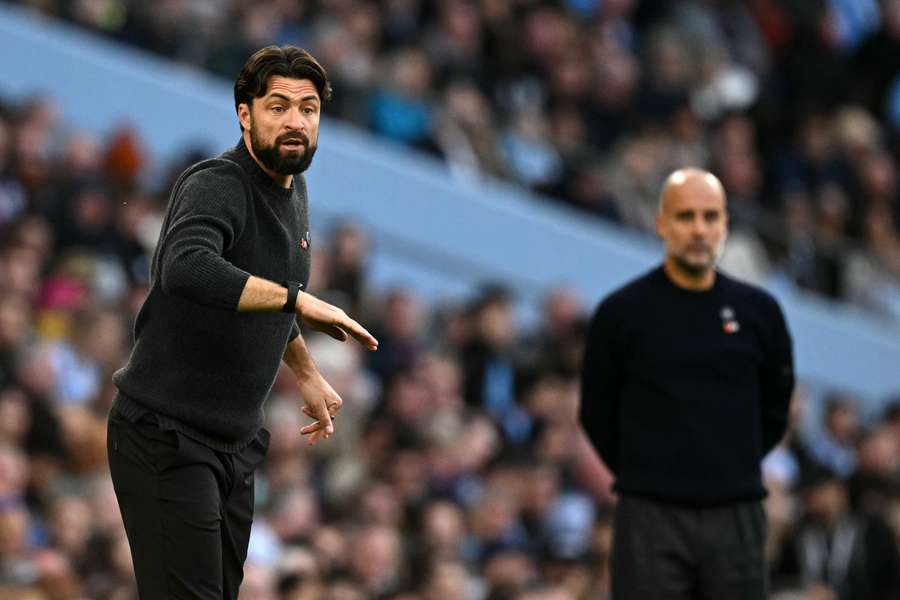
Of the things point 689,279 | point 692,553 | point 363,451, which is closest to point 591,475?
point 363,451

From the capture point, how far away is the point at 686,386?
6.69m

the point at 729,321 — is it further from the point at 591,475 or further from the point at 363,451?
the point at 591,475

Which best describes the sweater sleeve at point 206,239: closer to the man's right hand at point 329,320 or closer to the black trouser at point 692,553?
the man's right hand at point 329,320

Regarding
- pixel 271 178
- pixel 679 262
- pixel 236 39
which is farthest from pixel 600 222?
pixel 271 178

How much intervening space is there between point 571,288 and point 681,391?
7269 mm

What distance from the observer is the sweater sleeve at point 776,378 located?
6.89 m

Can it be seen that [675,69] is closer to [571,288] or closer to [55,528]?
[571,288]

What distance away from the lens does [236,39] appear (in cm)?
1388

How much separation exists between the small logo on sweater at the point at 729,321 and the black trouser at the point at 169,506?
7.20 ft

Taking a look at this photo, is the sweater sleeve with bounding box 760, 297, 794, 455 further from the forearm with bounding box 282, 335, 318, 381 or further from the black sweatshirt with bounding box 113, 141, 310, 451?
the black sweatshirt with bounding box 113, 141, 310, 451

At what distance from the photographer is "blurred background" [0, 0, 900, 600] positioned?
32.1ft

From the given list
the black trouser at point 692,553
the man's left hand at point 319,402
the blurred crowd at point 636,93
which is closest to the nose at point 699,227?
the black trouser at point 692,553

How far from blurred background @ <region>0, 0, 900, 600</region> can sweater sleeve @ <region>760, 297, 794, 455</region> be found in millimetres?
2531

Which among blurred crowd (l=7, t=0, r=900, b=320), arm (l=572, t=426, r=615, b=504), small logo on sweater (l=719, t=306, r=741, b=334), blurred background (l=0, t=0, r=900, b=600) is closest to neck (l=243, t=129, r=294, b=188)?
small logo on sweater (l=719, t=306, r=741, b=334)
